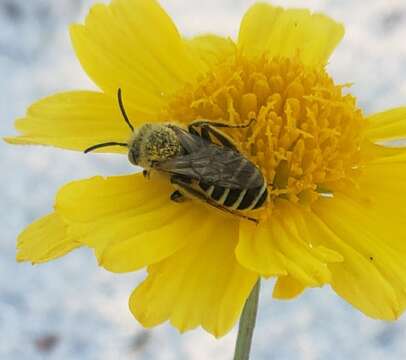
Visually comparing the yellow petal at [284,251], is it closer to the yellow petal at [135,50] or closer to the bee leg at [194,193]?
the bee leg at [194,193]

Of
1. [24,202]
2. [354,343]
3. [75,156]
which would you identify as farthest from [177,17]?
[354,343]

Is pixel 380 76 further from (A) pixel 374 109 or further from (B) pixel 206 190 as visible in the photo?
(B) pixel 206 190

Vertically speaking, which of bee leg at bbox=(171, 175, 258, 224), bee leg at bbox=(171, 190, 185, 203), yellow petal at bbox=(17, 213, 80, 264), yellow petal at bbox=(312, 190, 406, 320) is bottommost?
yellow petal at bbox=(17, 213, 80, 264)

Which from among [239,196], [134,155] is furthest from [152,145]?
[239,196]

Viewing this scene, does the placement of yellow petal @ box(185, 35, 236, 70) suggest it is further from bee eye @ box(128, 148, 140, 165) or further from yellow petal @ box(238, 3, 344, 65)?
bee eye @ box(128, 148, 140, 165)

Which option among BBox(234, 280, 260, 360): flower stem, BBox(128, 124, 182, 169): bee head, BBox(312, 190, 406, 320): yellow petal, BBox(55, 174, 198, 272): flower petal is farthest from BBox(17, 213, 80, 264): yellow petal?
→ BBox(312, 190, 406, 320): yellow petal

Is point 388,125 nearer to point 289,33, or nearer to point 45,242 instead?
point 289,33
